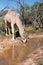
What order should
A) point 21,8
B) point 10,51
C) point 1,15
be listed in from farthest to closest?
point 21,8
point 1,15
point 10,51

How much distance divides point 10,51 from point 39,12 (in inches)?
727

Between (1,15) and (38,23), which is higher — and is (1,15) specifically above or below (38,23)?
above

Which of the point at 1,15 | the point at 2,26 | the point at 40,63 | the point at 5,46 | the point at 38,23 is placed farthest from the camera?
the point at 38,23

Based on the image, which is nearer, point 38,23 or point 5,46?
point 5,46

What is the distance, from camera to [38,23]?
87.9 ft

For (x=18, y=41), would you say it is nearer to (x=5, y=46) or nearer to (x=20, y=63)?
(x=5, y=46)

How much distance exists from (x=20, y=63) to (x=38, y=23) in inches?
726

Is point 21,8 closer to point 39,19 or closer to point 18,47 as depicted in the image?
point 39,19

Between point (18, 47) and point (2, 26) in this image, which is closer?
point (18, 47)

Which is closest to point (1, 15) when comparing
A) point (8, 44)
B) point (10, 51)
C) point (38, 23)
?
point (38, 23)

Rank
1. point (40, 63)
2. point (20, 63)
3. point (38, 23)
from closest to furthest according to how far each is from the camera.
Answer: point (40, 63)
point (20, 63)
point (38, 23)

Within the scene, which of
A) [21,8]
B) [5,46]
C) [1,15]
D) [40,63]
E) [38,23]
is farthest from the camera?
[21,8]

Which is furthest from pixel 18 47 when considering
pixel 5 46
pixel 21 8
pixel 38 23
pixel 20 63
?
pixel 21 8

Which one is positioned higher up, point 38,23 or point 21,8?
point 21,8
